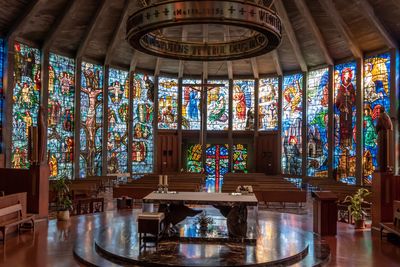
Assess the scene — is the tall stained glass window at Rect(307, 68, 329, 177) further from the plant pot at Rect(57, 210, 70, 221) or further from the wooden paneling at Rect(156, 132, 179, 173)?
the plant pot at Rect(57, 210, 70, 221)

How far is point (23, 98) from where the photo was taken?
60.4ft

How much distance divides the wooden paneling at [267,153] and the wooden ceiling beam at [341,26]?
721 cm

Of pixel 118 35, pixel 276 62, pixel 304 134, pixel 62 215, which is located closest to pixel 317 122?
pixel 304 134

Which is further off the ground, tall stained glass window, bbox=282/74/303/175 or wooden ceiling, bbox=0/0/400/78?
wooden ceiling, bbox=0/0/400/78

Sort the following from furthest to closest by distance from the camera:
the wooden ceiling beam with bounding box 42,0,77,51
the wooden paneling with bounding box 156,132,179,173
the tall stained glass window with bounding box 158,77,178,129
Result: the tall stained glass window with bounding box 158,77,178,129 < the wooden paneling with bounding box 156,132,179,173 < the wooden ceiling beam with bounding box 42,0,77,51

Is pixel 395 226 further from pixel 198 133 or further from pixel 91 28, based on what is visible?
pixel 198 133

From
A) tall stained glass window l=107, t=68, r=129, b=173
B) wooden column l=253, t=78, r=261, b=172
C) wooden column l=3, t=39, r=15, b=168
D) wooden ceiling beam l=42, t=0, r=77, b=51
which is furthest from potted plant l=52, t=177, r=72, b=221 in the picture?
wooden column l=253, t=78, r=261, b=172

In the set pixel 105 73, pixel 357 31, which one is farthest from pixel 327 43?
pixel 105 73

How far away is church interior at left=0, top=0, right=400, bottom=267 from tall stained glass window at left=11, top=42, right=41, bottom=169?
7cm

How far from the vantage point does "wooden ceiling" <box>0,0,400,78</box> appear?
55.2 ft

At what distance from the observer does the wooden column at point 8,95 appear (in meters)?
17.1

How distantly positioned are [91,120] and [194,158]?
6891 mm

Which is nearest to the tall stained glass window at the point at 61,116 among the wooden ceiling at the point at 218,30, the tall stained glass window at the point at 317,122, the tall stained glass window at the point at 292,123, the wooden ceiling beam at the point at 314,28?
the wooden ceiling at the point at 218,30

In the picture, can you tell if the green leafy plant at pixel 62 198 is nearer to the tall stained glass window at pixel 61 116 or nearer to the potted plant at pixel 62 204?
the potted plant at pixel 62 204
